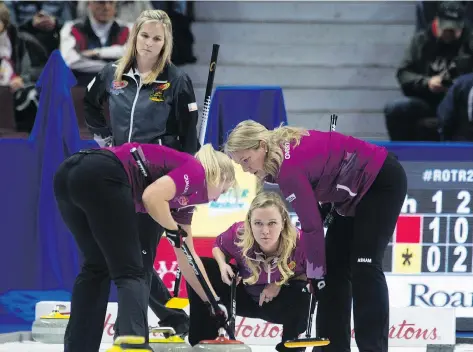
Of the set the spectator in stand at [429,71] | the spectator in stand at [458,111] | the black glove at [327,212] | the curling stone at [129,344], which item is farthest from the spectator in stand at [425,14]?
the curling stone at [129,344]

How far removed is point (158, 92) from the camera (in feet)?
16.4

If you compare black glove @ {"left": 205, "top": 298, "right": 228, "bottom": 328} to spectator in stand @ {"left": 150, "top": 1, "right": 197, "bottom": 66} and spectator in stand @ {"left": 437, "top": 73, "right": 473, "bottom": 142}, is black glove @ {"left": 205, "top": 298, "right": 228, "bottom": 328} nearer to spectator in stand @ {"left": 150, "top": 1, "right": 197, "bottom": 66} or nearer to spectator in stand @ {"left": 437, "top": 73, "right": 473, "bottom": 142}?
spectator in stand @ {"left": 437, "top": 73, "right": 473, "bottom": 142}

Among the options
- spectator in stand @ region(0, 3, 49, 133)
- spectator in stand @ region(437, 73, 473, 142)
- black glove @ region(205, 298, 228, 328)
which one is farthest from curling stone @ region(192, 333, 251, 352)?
spectator in stand @ region(0, 3, 49, 133)

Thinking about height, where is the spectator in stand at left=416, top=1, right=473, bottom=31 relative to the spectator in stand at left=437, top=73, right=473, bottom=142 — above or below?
above

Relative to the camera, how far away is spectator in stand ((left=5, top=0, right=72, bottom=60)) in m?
8.09

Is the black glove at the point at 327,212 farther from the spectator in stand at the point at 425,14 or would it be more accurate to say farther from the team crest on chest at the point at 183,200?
the spectator in stand at the point at 425,14

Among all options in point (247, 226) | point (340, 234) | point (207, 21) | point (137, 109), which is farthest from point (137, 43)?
point (207, 21)

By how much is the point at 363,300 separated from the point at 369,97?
460cm

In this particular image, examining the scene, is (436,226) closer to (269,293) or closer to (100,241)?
(269,293)

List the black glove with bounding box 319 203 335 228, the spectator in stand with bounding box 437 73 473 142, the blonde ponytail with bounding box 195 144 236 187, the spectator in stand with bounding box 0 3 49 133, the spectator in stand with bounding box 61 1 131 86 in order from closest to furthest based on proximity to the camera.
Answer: the blonde ponytail with bounding box 195 144 236 187 → the black glove with bounding box 319 203 335 228 → the spectator in stand with bounding box 437 73 473 142 → the spectator in stand with bounding box 0 3 49 133 → the spectator in stand with bounding box 61 1 131 86

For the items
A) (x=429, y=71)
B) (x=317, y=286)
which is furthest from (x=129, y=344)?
(x=429, y=71)

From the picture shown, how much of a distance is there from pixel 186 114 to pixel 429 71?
138 inches

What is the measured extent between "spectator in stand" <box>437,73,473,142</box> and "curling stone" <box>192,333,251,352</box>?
122 inches

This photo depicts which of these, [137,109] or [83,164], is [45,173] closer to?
[137,109]
